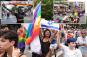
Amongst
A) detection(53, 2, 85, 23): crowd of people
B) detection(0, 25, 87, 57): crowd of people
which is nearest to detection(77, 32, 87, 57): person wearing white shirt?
detection(0, 25, 87, 57): crowd of people

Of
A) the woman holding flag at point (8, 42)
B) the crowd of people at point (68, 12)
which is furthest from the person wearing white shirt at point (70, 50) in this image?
the woman holding flag at point (8, 42)

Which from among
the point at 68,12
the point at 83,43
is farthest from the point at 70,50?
the point at 68,12

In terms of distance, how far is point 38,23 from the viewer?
2.97m

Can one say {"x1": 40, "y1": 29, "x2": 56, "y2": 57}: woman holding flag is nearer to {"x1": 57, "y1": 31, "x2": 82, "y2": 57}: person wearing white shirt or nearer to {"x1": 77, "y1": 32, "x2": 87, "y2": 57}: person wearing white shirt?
{"x1": 57, "y1": 31, "x2": 82, "y2": 57}: person wearing white shirt

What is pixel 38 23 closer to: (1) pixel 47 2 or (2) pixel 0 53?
(1) pixel 47 2

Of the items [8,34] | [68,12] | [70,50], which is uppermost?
[68,12]

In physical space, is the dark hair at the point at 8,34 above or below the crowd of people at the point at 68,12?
below

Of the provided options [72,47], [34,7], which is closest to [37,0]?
[34,7]

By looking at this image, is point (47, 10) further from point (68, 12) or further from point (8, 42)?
point (8, 42)

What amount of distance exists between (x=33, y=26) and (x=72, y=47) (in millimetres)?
326

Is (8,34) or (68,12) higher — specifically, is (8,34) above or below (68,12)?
below

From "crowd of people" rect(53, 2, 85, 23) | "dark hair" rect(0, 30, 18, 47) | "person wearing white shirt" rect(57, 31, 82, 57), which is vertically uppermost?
"crowd of people" rect(53, 2, 85, 23)

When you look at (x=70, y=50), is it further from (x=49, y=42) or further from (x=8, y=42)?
(x=8, y=42)

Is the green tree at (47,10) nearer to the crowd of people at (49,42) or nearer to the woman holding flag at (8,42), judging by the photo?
the crowd of people at (49,42)
